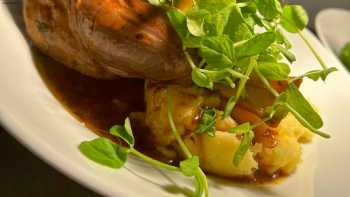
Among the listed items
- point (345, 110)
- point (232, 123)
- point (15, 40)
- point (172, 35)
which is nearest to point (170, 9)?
point (172, 35)

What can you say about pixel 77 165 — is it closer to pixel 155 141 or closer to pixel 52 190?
pixel 52 190

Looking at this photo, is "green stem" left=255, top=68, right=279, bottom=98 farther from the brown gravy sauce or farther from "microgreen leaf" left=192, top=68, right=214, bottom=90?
the brown gravy sauce

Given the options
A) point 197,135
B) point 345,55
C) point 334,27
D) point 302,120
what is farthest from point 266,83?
point 334,27

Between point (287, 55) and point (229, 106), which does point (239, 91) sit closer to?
point (229, 106)

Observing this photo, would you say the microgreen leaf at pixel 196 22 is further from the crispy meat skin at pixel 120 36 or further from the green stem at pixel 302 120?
the green stem at pixel 302 120

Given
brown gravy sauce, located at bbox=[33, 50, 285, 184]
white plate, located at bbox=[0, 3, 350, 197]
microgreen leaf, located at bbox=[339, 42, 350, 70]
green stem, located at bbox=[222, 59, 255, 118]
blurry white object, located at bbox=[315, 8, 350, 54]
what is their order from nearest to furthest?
1. white plate, located at bbox=[0, 3, 350, 197]
2. green stem, located at bbox=[222, 59, 255, 118]
3. brown gravy sauce, located at bbox=[33, 50, 285, 184]
4. microgreen leaf, located at bbox=[339, 42, 350, 70]
5. blurry white object, located at bbox=[315, 8, 350, 54]

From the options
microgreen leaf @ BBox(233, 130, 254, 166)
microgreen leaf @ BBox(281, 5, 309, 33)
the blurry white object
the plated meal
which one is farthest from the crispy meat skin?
the blurry white object
